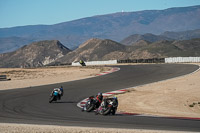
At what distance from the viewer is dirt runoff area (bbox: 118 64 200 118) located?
1730cm

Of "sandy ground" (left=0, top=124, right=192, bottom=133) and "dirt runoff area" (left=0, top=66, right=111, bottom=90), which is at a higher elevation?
"sandy ground" (left=0, top=124, right=192, bottom=133)

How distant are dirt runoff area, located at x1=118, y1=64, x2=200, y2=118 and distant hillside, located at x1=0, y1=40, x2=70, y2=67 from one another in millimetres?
131177

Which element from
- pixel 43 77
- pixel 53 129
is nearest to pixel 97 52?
pixel 43 77

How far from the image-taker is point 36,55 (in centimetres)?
16462

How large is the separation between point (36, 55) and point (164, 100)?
147 metres

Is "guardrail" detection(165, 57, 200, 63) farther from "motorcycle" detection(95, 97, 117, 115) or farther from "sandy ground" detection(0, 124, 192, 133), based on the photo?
"sandy ground" detection(0, 124, 192, 133)

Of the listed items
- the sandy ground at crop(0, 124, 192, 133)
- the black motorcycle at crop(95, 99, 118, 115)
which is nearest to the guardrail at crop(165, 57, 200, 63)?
the black motorcycle at crop(95, 99, 118, 115)

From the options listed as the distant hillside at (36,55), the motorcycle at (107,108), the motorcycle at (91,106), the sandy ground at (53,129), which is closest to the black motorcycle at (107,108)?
the motorcycle at (107,108)

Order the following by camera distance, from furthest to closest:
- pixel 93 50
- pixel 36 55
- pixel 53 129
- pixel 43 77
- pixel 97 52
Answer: pixel 36 55
pixel 93 50
pixel 97 52
pixel 43 77
pixel 53 129

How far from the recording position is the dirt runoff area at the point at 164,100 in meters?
17.3

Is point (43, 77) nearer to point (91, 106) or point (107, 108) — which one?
point (91, 106)

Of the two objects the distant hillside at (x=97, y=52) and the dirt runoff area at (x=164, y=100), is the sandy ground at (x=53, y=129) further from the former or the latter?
the distant hillside at (x=97, y=52)

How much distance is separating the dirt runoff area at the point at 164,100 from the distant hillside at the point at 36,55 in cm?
13118

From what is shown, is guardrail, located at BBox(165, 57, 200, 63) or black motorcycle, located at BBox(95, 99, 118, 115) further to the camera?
guardrail, located at BBox(165, 57, 200, 63)
